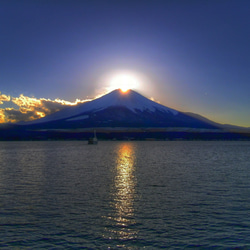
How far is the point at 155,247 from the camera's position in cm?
1278

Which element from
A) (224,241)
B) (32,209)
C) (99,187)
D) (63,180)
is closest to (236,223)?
(224,241)

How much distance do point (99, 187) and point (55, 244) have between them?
1408cm

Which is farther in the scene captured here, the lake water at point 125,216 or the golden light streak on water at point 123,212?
the golden light streak on water at point 123,212

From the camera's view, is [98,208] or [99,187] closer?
[98,208]

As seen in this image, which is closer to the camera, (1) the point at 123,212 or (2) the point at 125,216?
(2) the point at 125,216

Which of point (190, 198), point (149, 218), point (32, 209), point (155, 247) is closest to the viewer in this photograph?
point (155, 247)

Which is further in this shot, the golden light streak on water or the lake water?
the golden light streak on water

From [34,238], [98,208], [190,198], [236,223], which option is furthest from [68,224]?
[190,198]

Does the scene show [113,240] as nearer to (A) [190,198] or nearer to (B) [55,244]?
(B) [55,244]

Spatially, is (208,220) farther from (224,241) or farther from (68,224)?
(68,224)

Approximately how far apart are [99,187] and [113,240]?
1373 centimetres

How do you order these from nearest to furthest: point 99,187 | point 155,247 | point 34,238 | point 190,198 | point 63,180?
point 155,247 → point 34,238 → point 190,198 → point 99,187 → point 63,180

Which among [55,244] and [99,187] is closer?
[55,244]

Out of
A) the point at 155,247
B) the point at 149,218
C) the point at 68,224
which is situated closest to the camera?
the point at 155,247
